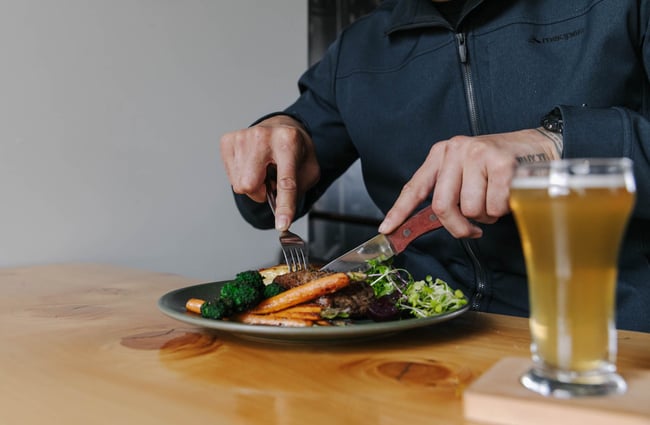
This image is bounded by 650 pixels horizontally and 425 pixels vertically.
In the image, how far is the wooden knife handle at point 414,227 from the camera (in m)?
1.18

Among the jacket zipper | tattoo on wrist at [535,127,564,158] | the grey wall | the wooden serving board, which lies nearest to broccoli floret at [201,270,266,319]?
the wooden serving board

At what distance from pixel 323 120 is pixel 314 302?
1.03m

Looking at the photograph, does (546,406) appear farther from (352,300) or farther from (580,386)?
(352,300)

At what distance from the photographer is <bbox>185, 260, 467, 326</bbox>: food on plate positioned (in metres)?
0.96

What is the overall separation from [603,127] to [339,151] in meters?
0.94

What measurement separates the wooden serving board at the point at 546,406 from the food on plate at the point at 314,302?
0.32 metres

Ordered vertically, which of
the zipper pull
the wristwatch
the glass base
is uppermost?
the zipper pull

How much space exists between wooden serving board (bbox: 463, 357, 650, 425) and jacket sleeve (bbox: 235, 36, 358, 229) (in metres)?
1.27

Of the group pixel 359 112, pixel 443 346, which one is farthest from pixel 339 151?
pixel 443 346

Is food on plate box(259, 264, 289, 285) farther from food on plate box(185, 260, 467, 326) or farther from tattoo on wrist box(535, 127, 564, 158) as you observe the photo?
tattoo on wrist box(535, 127, 564, 158)

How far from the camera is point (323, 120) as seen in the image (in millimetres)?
1955

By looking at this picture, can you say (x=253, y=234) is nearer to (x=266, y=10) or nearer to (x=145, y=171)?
(x=145, y=171)

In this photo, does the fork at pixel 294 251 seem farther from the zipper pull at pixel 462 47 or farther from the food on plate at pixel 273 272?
the zipper pull at pixel 462 47

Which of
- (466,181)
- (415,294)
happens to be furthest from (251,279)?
(466,181)
